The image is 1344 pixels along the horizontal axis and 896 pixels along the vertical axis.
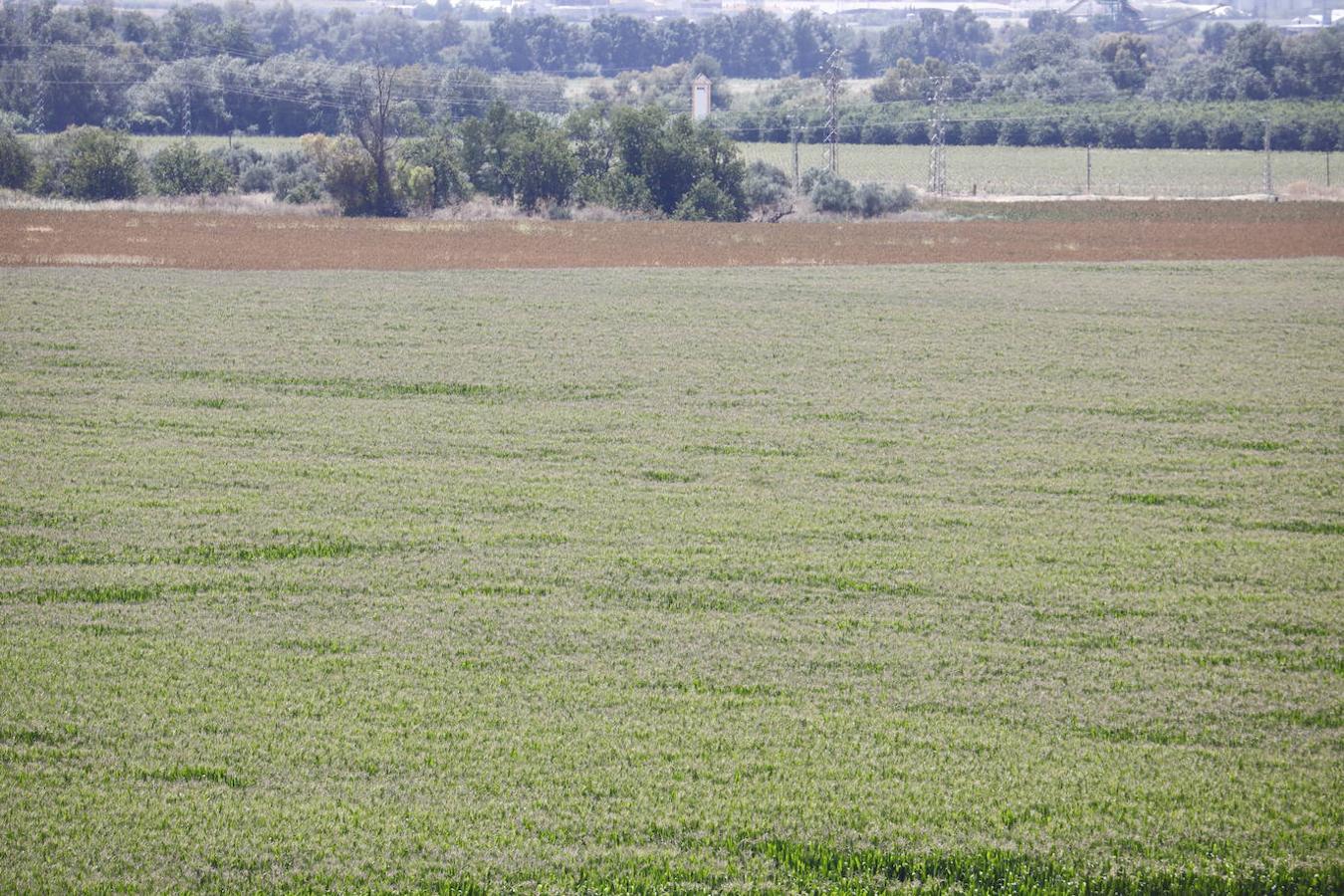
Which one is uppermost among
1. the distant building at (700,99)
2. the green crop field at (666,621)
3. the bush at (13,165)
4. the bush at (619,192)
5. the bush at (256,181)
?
the distant building at (700,99)

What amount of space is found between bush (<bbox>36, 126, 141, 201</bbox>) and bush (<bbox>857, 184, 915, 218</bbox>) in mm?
32153

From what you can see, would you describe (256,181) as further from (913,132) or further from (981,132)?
(981,132)

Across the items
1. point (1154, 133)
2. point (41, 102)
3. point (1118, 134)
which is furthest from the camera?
point (1118, 134)

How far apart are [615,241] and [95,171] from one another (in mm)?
26197

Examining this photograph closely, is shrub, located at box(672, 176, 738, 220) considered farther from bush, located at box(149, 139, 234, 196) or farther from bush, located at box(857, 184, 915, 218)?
bush, located at box(149, 139, 234, 196)

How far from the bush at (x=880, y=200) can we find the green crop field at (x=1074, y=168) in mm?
9843

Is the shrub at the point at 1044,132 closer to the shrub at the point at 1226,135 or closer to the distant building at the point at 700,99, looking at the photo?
the shrub at the point at 1226,135

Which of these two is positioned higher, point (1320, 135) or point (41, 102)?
point (41, 102)

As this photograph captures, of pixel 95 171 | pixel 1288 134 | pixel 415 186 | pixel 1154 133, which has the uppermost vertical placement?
pixel 1154 133

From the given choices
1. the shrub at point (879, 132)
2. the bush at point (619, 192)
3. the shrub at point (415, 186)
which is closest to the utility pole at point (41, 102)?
the shrub at point (415, 186)

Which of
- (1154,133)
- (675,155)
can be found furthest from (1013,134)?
(675,155)

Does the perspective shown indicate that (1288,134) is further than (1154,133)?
No

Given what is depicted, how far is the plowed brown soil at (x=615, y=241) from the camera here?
42.5 m

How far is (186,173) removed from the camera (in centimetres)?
6328
